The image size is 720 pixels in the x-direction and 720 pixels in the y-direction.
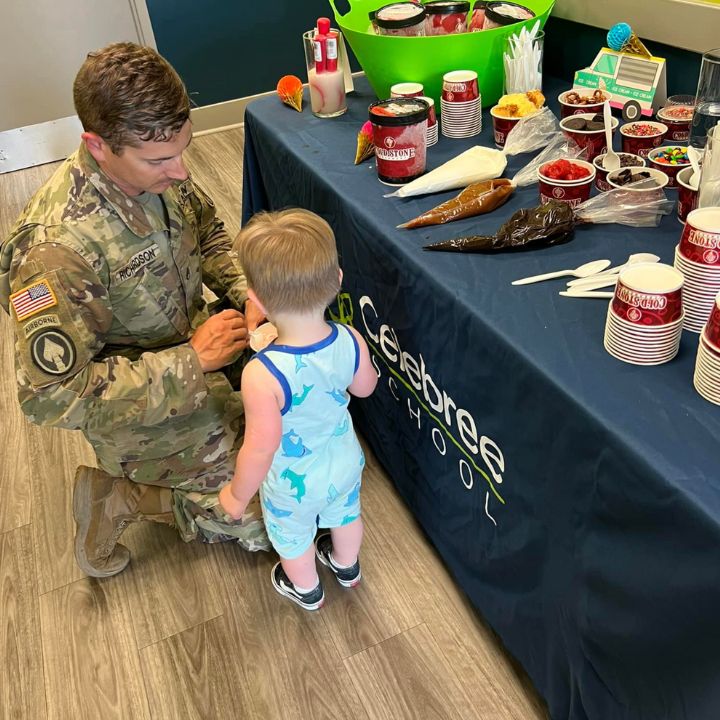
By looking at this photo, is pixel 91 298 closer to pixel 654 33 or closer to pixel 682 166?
pixel 682 166

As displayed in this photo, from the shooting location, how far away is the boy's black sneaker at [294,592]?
151cm

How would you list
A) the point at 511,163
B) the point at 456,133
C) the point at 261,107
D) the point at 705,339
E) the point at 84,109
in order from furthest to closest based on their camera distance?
1. the point at 261,107
2. the point at 456,133
3. the point at 511,163
4. the point at 84,109
5. the point at 705,339

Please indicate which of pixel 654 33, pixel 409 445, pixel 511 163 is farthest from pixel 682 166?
pixel 409 445

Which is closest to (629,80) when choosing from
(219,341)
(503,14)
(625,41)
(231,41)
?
(625,41)

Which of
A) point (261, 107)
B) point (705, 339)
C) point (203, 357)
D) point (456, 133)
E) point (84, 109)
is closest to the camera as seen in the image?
point (705, 339)

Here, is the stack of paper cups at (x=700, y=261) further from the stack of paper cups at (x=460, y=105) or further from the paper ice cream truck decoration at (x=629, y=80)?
the stack of paper cups at (x=460, y=105)

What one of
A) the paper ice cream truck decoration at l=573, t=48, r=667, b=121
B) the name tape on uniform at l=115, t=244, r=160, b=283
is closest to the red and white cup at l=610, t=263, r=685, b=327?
the paper ice cream truck decoration at l=573, t=48, r=667, b=121

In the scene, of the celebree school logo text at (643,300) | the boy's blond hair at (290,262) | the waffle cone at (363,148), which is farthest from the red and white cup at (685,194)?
the waffle cone at (363,148)

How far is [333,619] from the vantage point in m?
1.51

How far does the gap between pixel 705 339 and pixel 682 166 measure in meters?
0.55

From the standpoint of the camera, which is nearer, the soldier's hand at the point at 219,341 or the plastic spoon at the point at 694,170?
the plastic spoon at the point at 694,170

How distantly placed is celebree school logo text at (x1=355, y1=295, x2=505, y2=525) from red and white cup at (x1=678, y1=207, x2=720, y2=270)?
428 millimetres

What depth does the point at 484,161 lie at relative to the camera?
1438mm

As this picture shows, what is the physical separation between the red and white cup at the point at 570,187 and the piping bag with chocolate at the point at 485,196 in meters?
0.09
